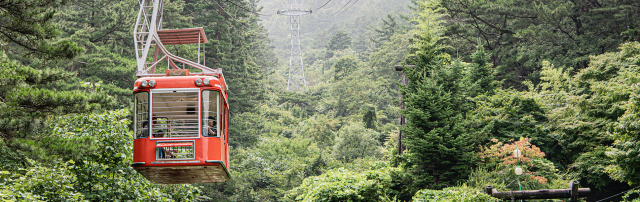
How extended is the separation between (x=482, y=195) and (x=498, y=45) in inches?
751

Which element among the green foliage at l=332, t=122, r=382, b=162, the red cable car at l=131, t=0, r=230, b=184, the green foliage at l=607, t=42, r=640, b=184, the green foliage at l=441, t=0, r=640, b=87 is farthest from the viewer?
the green foliage at l=332, t=122, r=382, b=162

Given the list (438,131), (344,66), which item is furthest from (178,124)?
(344,66)

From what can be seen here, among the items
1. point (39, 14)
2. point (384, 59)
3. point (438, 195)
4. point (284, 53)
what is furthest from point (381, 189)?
point (284, 53)

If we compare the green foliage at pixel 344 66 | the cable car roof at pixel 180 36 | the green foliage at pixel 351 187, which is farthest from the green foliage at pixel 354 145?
the cable car roof at pixel 180 36

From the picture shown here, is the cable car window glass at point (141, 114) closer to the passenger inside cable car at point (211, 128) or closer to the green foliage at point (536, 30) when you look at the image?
the passenger inside cable car at point (211, 128)

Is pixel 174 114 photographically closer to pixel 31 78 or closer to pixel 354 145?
pixel 31 78

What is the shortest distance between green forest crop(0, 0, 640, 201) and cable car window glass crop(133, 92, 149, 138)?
84cm

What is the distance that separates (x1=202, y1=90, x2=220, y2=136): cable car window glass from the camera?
33.6 ft

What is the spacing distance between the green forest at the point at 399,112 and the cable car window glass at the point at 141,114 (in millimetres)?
842

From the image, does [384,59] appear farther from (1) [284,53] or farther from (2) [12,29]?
(1) [284,53]

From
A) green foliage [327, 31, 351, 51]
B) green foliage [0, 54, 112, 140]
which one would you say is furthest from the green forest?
green foliage [327, 31, 351, 51]

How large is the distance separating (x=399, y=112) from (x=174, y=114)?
48.0 ft

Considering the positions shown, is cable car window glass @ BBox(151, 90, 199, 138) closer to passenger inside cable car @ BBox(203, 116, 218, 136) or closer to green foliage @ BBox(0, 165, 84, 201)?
passenger inside cable car @ BBox(203, 116, 218, 136)

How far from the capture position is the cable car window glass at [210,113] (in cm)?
1023
